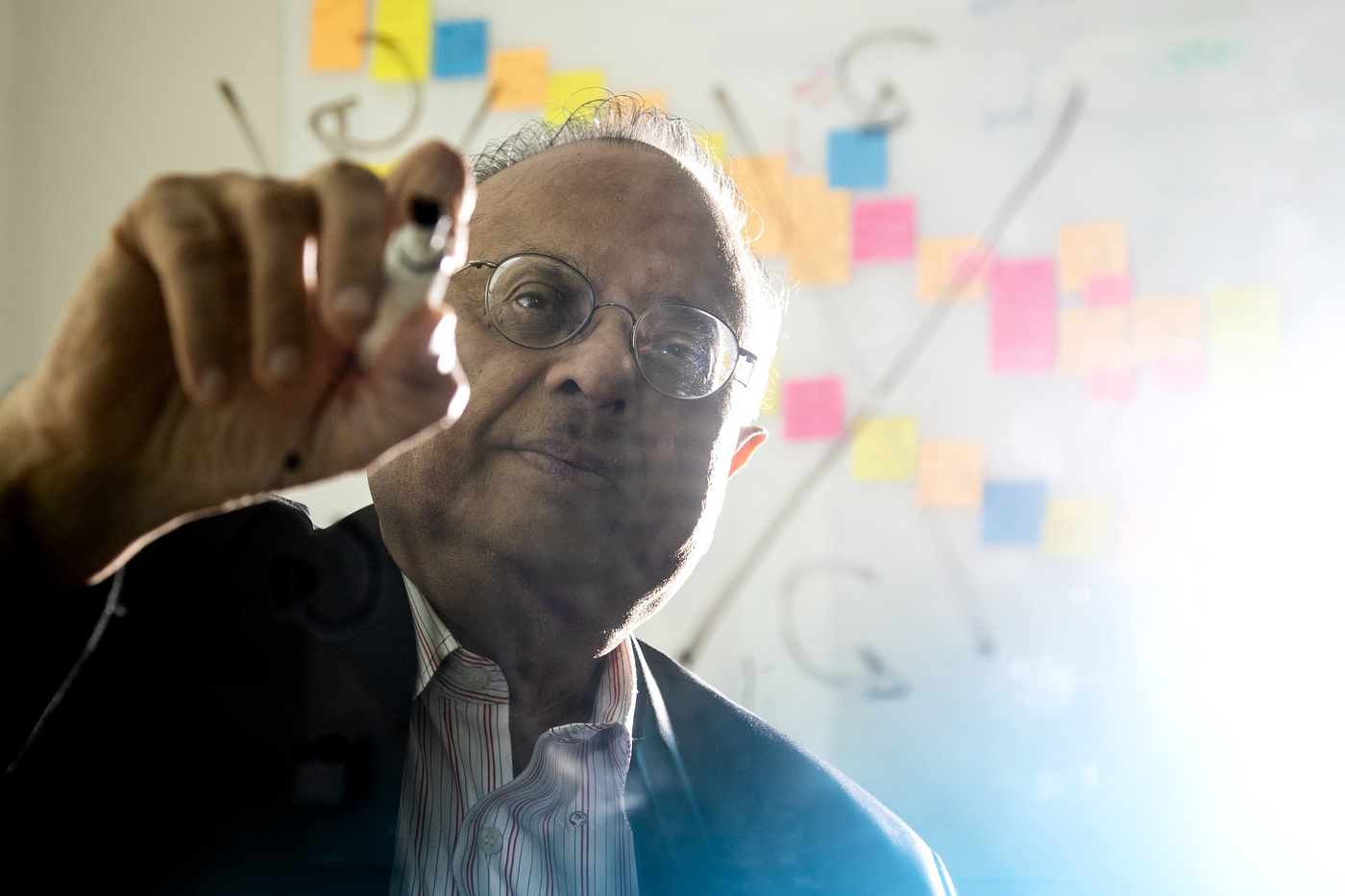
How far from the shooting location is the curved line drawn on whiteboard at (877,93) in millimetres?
1239

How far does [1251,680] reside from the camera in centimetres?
118

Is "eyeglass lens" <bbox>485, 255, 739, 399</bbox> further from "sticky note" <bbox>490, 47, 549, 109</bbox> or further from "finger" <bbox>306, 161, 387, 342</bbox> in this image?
"sticky note" <bbox>490, 47, 549, 109</bbox>

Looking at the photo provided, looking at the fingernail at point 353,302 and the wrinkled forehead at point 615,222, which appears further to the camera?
the wrinkled forehead at point 615,222

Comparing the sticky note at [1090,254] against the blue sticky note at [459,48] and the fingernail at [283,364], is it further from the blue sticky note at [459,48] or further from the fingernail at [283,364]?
the fingernail at [283,364]

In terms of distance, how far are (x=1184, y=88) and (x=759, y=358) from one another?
84cm

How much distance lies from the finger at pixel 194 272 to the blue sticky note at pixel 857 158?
1.02m

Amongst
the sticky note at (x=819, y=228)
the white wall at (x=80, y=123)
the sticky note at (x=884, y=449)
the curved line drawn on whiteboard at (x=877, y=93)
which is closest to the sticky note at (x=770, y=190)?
the sticky note at (x=819, y=228)

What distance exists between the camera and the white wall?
105 centimetres

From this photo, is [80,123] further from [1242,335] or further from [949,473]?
[1242,335]

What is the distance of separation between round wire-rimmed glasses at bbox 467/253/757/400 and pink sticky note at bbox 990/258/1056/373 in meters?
0.67

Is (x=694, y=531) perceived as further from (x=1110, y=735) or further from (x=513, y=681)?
(x=1110, y=735)

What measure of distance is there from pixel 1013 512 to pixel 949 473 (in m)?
0.10

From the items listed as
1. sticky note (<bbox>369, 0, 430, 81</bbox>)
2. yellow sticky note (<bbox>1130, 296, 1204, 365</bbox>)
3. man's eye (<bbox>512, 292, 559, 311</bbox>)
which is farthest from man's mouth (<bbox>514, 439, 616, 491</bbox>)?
yellow sticky note (<bbox>1130, 296, 1204, 365</bbox>)

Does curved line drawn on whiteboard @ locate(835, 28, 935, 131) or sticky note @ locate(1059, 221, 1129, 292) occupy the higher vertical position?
curved line drawn on whiteboard @ locate(835, 28, 935, 131)
